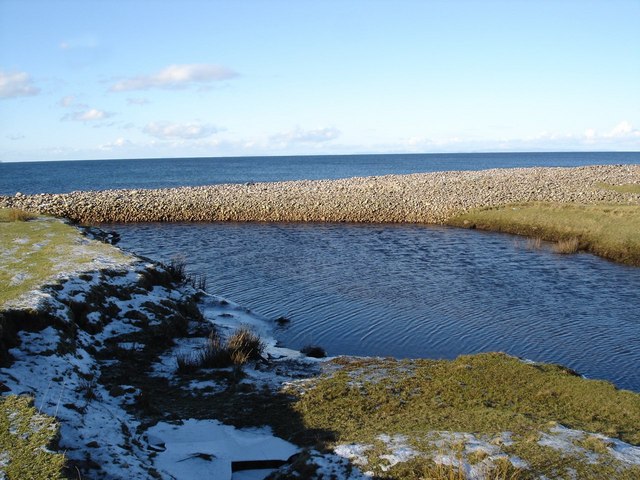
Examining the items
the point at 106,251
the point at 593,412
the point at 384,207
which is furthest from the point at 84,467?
the point at 384,207

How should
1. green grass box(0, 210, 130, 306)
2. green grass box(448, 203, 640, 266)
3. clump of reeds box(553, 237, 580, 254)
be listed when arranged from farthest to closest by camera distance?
1. clump of reeds box(553, 237, 580, 254)
2. green grass box(448, 203, 640, 266)
3. green grass box(0, 210, 130, 306)

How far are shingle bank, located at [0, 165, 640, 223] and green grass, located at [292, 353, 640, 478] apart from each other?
30213 millimetres

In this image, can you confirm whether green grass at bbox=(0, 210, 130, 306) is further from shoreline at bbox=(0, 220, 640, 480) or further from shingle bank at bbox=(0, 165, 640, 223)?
shingle bank at bbox=(0, 165, 640, 223)

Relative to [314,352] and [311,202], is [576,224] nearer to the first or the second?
[311,202]

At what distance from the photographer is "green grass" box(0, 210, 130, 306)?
1399cm

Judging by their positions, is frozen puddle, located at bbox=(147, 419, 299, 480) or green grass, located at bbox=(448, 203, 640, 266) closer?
frozen puddle, located at bbox=(147, 419, 299, 480)

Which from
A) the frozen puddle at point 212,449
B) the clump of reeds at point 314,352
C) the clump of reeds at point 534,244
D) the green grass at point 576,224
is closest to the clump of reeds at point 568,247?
the green grass at point 576,224

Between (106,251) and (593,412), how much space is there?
16288 mm

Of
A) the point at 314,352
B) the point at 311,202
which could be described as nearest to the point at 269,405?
the point at 314,352

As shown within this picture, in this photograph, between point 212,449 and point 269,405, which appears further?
point 269,405

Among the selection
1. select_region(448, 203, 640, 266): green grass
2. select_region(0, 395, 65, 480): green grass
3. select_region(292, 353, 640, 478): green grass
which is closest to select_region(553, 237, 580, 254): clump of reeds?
select_region(448, 203, 640, 266): green grass

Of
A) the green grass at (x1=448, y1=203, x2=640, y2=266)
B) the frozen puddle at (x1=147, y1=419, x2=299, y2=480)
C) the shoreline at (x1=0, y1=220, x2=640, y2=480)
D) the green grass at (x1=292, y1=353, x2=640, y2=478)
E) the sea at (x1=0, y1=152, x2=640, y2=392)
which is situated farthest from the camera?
the green grass at (x1=448, y1=203, x2=640, y2=266)

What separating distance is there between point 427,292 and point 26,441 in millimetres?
17231

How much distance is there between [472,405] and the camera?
10.1 meters
